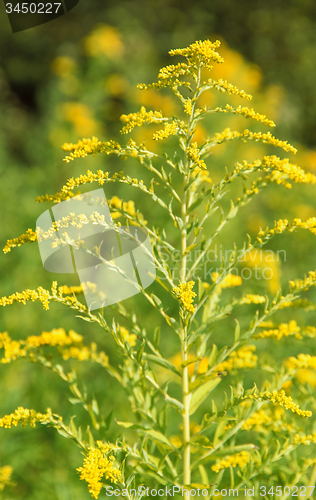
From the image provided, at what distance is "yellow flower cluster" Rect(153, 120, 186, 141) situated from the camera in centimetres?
121

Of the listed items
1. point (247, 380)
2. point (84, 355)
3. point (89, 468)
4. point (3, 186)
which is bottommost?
point (247, 380)

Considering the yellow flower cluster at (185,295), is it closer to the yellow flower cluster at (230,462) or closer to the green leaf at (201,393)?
the green leaf at (201,393)

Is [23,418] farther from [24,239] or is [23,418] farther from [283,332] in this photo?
[283,332]

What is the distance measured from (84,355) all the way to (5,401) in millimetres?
1259

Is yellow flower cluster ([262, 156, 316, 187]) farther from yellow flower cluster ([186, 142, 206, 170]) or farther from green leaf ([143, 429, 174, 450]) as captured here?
green leaf ([143, 429, 174, 450])

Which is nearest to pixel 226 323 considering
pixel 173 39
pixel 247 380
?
pixel 247 380

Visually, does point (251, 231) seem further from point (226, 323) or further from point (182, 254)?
point (182, 254)

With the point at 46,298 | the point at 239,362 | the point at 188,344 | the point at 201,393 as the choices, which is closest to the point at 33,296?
the point at 46,298

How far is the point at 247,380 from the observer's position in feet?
8.96

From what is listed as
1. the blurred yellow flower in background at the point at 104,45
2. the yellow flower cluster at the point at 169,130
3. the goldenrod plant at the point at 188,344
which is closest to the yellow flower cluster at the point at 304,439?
the goldenrod plant at the point at 188,344

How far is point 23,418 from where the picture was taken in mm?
1364

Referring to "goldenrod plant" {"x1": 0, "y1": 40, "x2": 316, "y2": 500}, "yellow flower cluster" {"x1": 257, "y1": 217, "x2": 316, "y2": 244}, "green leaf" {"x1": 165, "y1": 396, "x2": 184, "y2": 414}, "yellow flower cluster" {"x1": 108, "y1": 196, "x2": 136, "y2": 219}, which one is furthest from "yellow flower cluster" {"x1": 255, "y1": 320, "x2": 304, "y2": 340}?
"yellow flower cluster" {"x1": 108, "y1": 196, "x2": 136, "y2": 219}

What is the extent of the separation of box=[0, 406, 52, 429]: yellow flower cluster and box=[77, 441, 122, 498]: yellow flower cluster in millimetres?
231

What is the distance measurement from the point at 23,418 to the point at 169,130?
113 cm
